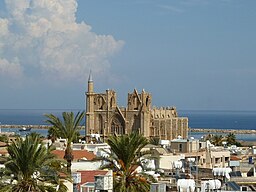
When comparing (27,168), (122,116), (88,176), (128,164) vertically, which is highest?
(122,116)

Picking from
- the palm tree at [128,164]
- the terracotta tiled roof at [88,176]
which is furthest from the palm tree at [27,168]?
the palm tree at [128,164]

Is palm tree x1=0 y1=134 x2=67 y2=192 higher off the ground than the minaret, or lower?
lower

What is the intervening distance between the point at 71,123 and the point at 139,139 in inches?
430

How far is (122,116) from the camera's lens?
118125mm

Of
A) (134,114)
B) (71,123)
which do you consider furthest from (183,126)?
(71,123)

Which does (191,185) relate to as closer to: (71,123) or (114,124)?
(71,123)

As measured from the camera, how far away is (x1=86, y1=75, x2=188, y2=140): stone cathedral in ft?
384

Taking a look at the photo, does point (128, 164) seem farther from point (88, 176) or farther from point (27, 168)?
point (27, 168)

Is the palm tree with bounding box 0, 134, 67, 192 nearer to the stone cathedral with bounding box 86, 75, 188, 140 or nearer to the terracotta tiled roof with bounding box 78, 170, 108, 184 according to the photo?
the terracotta tiled roof with bounding box 78, 170, 108, 184

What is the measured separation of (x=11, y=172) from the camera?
2825 cm

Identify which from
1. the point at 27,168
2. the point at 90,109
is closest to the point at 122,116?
the point at 90,109

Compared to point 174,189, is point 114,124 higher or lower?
higher

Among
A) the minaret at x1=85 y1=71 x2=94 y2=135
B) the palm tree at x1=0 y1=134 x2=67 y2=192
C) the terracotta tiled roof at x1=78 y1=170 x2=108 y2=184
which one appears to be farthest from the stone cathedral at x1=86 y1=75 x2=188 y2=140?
the palm tree at x1=0 y1=134 x2=67 y2=192

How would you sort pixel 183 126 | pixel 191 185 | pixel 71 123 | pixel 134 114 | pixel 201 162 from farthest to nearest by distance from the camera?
pixel 183 126 < pixel 134 114 < pixel 201 162 < pixel 71 123 < pixel 191 185
